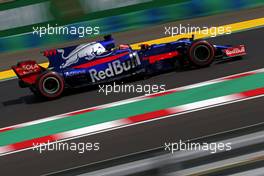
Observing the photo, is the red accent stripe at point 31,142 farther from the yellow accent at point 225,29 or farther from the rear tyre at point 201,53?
the yellow accent at point 225,29

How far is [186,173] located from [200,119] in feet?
10.9

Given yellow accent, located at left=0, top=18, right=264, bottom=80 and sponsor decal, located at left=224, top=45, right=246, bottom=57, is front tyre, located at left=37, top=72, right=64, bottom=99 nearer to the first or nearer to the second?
sponsor decal, located at left=224, top=45, right=246, bottom=57

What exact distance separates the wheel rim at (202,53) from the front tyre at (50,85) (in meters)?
2.40

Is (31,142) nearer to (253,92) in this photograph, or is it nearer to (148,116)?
(148,116)

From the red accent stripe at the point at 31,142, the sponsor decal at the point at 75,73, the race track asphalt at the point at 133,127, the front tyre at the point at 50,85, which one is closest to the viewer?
the race track asphalt at the point at 133,127

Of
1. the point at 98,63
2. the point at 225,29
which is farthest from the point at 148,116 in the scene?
the point at 225,29

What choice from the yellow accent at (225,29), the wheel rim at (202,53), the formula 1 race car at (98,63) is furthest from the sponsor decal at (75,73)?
the yellow accent at (225,29)

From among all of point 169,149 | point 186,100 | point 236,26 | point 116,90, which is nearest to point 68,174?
point 169,149

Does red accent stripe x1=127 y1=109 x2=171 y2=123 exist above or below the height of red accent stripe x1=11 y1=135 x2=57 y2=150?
above

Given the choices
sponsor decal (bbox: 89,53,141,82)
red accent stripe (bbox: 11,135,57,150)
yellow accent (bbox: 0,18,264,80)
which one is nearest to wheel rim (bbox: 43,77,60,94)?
sponsor decal (bbox: 89,53,141,82)

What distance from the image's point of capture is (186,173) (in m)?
3.79

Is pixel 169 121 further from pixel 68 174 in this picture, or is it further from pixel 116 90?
pixel 68 174

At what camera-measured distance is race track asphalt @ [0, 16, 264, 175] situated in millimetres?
6383

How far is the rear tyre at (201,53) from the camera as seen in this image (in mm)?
9469
